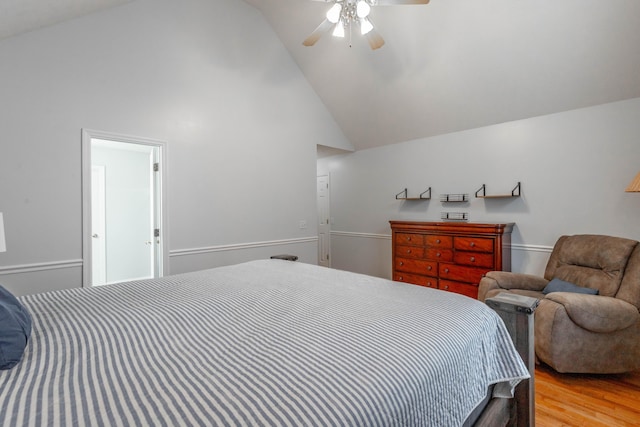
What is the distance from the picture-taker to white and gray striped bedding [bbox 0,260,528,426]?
24.4 inches

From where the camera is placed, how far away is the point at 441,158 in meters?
4.20

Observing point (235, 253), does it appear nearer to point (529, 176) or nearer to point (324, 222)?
point (324, 222)

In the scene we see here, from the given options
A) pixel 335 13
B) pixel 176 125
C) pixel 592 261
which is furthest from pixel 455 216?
pixel 176 125

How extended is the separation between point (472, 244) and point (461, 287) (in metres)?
0.54

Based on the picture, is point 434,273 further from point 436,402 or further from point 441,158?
point 436,402

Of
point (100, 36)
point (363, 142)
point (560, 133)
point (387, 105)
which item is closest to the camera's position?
point (100, 36)

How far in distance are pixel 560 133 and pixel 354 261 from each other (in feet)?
11.2

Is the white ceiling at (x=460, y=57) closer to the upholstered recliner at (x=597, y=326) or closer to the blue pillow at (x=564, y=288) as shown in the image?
the upholstered recliner at (x=597, y=326)

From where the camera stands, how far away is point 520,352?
1346 millimetres

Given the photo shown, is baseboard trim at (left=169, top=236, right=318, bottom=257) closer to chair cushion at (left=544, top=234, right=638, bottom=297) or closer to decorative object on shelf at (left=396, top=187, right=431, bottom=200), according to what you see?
decorative object on shelf at (left=396, top=187, right=431, bottom=200)

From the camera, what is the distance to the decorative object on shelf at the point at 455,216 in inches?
156

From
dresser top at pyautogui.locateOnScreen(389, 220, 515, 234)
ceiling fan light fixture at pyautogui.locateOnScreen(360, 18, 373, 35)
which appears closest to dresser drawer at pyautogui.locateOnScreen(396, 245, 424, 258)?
dresser top at pyautogui.locateOnScreen(389, 220, 515, 234)

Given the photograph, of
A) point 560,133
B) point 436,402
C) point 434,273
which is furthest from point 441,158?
point 436,402

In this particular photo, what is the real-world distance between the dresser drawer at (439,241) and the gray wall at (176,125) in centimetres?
163
